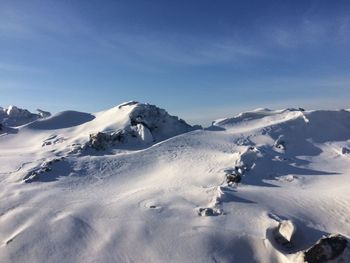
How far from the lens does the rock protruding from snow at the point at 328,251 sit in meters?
9.16

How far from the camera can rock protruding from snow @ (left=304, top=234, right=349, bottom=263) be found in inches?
360

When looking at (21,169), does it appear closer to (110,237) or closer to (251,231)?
(110,237)

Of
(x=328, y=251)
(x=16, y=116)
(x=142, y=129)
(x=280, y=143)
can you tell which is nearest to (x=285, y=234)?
(x=328, y=251)

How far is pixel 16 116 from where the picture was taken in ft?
98.3

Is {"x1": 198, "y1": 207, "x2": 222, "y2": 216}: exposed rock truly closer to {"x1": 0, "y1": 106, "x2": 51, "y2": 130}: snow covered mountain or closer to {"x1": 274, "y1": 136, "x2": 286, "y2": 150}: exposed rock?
{"x1": 274, "y1": 136, "x2": 286, "y2": 150}: exposed rock

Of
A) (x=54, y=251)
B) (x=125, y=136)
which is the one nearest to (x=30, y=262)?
(x=54, y=251)

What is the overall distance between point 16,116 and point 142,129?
1360 cm

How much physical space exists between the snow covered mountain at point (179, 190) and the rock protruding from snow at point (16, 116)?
5.09 metres

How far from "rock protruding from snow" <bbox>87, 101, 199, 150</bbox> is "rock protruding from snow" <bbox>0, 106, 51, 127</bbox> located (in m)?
8.98

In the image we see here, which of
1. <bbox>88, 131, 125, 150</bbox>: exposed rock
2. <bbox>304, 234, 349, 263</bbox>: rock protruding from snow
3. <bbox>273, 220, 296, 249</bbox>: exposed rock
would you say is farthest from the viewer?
<bbox>88, 131, 125, 150</bbox>: exposed rock

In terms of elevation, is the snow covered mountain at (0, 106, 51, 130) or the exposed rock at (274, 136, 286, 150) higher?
the snow covered mountain at (0, 106, 51, 130)

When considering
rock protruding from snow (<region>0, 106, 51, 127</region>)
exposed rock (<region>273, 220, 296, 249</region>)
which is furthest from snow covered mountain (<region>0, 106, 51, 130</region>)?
exposed rock (<region>273, 220, 296, 249</region>)

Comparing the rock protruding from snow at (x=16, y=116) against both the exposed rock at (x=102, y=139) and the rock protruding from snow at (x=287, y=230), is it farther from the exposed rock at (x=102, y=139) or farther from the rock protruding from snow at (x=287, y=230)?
the rock protruding from snow at (x=287, y=230)

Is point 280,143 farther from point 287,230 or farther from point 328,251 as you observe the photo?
point 328,251
